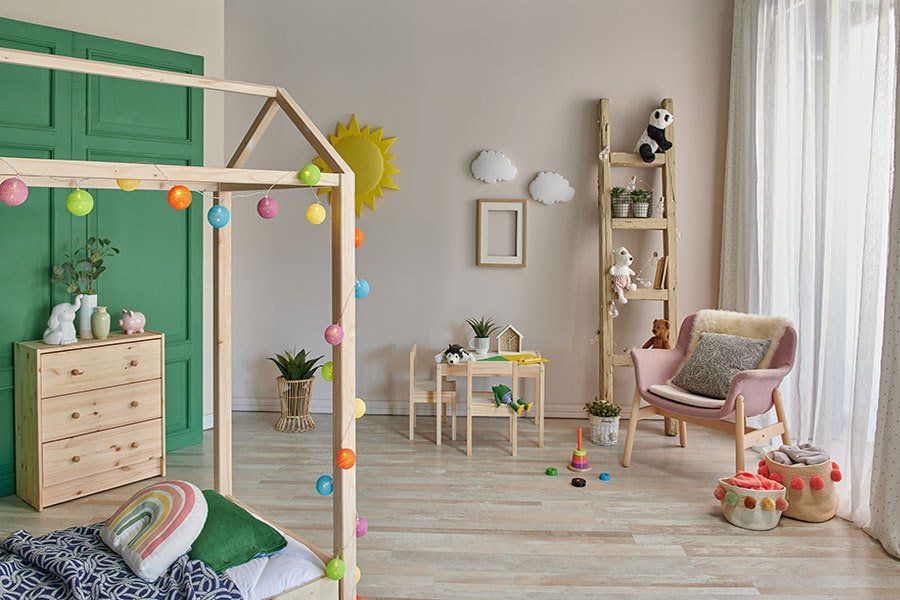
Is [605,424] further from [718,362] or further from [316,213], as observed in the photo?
[316,213]

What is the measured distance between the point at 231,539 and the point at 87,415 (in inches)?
63.8

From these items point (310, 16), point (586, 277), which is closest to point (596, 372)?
point (586, 277)

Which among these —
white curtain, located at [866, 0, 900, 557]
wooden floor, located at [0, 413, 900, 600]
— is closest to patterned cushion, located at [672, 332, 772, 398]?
wooden floor, located at [0, 413, 900, 600]

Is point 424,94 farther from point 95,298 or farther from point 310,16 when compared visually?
point 95,298

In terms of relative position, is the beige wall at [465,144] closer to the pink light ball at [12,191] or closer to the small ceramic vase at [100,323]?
the small ceramic vase at [100,323]

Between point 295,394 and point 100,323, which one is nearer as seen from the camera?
point 100,323

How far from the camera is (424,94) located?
17.0 feet

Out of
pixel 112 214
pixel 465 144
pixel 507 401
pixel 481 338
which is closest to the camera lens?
pixel 112 214

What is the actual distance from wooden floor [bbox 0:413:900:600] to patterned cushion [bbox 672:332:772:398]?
0.45 meters

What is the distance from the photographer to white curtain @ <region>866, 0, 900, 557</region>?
3064mm

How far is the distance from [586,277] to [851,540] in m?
2.44

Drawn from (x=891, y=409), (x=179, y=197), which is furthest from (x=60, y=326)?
(x=891, y=409)

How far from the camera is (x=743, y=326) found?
165 inches

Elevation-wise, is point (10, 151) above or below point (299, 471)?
above
